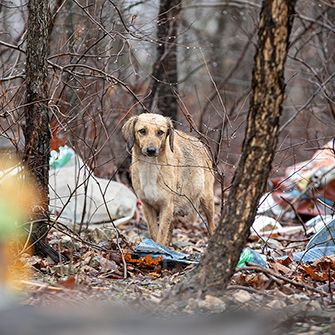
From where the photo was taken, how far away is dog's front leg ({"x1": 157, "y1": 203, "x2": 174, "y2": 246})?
920 centimetres

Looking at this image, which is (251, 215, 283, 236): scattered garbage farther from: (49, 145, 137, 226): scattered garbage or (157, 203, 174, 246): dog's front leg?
(49, 145, 137, 226): scattered garbage

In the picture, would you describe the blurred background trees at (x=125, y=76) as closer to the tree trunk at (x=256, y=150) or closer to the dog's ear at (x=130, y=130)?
the dog's ear at (x=130, y=130)

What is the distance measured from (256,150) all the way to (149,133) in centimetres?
433

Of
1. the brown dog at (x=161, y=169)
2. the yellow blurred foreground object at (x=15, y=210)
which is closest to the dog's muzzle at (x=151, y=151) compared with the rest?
the brown dog at (x=161, y=169)

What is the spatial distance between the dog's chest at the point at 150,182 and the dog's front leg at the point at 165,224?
6.1 inches

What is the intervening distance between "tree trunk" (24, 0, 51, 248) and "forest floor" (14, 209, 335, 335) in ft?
2.15

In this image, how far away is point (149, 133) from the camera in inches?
356

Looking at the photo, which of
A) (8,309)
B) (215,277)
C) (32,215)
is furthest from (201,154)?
(8,309)

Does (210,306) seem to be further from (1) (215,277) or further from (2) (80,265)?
(2) (80,265)

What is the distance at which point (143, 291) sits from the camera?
596 cm

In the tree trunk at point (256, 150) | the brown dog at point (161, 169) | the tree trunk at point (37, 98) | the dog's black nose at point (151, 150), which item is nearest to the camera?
the tree trunk at point (256, 150)

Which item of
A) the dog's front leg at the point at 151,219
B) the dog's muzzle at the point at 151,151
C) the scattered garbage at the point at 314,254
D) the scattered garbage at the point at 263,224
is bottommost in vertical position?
the scattered garbage at the point at 263,224

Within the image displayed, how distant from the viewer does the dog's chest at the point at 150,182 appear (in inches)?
368

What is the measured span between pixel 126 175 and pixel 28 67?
6.91m
